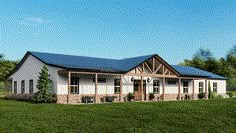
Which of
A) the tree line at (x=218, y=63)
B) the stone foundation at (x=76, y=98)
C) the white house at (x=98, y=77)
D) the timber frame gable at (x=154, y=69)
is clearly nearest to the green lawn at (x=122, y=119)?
the stone foundation at (x=76, y=98)

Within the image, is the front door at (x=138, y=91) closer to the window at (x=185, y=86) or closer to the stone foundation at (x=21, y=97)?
the window at (x=185, y=86)

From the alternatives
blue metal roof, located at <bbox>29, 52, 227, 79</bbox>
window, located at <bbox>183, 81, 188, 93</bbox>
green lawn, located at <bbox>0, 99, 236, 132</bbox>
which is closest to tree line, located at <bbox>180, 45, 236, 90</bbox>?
window, located at <bbox>183, 81, 188, 93</bbox>

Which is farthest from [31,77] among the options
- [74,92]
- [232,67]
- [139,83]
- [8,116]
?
[232,67]

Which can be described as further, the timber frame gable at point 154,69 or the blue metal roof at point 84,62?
the timber frame gable at point 154,69

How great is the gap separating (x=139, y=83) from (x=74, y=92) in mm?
8596

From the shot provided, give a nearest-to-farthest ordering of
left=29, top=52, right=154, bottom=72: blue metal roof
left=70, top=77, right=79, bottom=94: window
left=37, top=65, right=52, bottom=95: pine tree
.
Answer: left=37, top=65, right=52, bottom=95: pine tree → left=29, top=52, right=154, bottom=72: blue metal roof → left=70, top=77, right=79, bottom=94: window

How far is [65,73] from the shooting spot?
3153 centimetres

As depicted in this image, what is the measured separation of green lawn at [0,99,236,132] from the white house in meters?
8.36

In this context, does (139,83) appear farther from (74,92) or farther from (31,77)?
(31,77)

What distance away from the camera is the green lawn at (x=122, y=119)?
55.6ft

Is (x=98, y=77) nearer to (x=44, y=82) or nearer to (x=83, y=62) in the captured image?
(x=83, y=62)

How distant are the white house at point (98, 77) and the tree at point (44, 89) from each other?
0.74 meters

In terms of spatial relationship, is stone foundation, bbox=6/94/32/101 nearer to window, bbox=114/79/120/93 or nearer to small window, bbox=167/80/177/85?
window, bbox=114/79/120/93

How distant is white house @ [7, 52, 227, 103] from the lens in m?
32.0
